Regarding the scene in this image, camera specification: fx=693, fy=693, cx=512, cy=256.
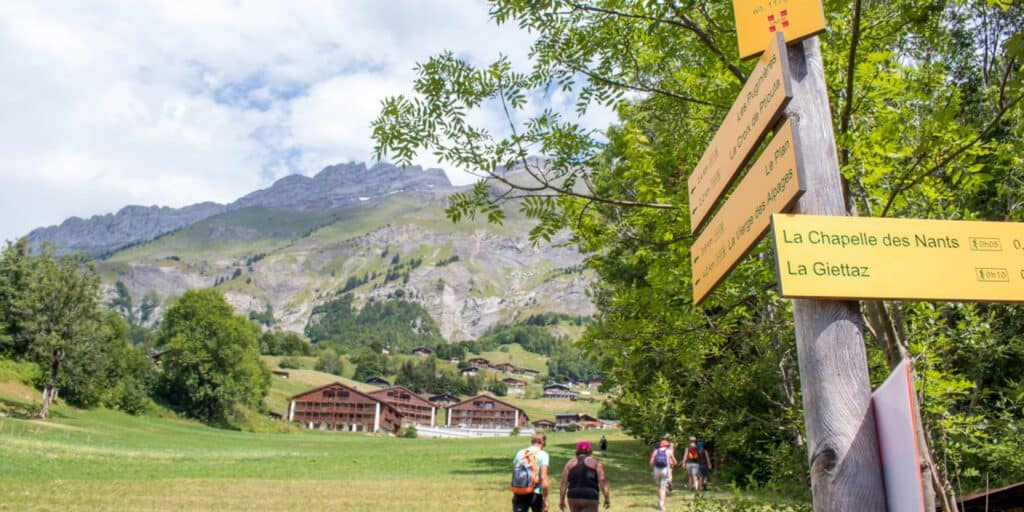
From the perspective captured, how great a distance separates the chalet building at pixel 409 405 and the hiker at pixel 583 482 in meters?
126

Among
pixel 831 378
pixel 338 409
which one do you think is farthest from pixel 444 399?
pixel 831 378

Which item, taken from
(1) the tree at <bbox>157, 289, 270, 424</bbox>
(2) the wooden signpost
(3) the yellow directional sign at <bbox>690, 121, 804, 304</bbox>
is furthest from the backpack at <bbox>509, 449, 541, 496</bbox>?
(1) the tree at <bbox>157, 289, 270, 424</bbox>

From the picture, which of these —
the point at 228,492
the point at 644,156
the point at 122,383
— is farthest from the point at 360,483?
the point at 122,383

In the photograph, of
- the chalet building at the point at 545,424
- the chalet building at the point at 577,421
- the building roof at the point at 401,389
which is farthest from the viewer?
the chalet building at the point at 545,424

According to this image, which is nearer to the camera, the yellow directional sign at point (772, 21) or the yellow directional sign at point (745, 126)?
the yellow directional sign at point (745, 126)

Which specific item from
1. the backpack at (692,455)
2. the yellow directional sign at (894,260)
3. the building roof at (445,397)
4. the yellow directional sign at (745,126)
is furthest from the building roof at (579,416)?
the yellow directional sign at (894,260)

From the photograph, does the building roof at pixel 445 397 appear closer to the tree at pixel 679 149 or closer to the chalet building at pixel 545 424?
the chalet building at pixel 545 424

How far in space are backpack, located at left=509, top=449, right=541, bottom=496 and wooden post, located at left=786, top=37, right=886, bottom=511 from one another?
813 centimetres

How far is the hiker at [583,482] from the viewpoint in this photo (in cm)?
1016

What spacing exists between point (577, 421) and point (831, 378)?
158437 mm

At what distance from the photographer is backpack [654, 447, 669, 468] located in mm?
16984

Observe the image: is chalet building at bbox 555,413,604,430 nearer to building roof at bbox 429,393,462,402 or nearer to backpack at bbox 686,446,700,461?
building roof at bbox 429,393,462,402

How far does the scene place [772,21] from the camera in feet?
11.8

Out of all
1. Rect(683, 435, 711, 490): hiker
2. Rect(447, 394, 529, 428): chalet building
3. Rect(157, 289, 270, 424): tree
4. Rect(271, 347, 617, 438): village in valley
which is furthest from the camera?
Rect(447, 394, 529, 428): chalet building
